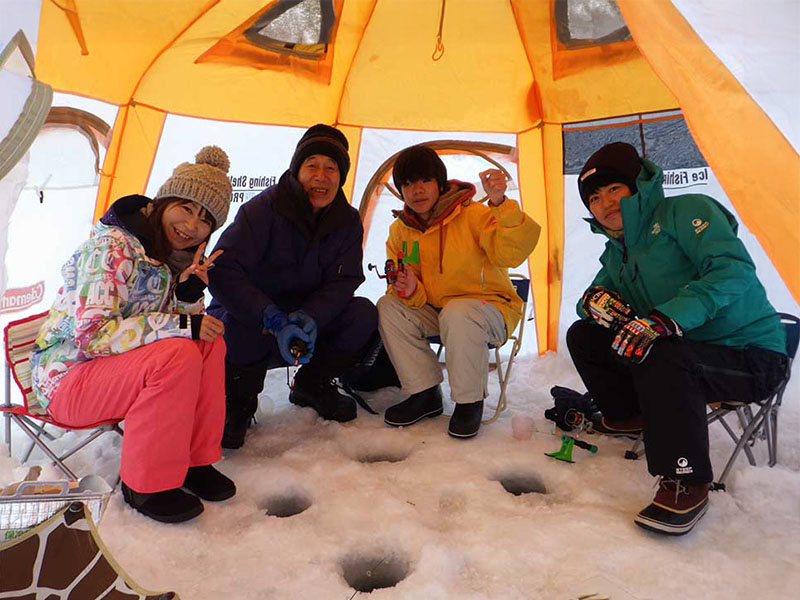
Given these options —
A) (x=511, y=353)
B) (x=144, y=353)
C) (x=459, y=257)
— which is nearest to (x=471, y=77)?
(x=459, y=257)

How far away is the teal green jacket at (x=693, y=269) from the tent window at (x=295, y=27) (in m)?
1.97

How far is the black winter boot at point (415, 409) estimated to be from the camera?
2631 millimetres

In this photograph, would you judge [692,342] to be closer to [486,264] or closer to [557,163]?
[486,264]

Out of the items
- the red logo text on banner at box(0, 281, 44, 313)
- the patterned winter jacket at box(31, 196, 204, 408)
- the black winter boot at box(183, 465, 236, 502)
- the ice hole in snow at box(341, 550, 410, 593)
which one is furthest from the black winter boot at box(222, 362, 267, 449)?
the red logo text on banner at box(0, 281, 44, 313)

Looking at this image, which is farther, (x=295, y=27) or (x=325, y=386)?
(x=295, y=27)

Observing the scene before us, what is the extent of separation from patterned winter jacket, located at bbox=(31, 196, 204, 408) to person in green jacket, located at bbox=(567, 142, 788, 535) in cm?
150

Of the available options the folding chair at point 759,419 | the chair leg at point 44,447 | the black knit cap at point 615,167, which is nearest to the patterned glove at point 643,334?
the folding chair at point 759,419

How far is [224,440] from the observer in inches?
93.6

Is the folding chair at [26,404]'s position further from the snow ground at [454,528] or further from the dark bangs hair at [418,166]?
the dark bangs hair at [418,166]

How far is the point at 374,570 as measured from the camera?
1663 mm

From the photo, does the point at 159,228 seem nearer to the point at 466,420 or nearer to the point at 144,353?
the point at 144,353

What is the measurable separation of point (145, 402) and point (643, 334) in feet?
5.12

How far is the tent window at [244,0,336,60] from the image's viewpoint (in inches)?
122

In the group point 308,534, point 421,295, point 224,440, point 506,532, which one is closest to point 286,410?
point 224,440
